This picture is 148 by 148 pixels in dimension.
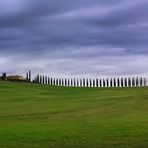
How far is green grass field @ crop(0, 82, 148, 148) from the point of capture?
2272 centimetres

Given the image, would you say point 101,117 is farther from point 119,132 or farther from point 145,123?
point 119,132

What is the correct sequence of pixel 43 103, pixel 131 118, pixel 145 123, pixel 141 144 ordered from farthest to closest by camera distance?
pixel 43 103 → pixel 131 118 → pixel 145 123 → pixel 141 144

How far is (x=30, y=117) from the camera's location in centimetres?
3819

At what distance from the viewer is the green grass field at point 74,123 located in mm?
22719

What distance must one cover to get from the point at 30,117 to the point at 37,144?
623 inches

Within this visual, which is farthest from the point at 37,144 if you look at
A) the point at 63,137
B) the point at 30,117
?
the point at 30,117

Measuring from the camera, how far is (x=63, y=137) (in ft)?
79.7

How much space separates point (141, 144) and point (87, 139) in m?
2.60

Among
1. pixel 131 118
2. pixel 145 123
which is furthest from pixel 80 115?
pixel 145 123

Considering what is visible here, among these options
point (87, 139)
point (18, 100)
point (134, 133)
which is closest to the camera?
point (87, 139)

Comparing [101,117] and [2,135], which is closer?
[2,135]

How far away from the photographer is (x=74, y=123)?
32062 mm

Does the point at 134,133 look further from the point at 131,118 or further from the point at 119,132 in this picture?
the point at 131,118

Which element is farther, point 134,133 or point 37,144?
point 134,133
